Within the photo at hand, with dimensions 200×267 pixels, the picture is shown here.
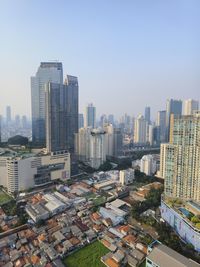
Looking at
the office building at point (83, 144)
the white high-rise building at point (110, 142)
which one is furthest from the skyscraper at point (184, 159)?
the white high-rise building at point (110, 142)

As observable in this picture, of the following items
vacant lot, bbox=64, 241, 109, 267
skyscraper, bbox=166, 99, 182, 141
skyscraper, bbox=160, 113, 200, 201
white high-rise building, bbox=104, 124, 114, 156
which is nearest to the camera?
vacant lot, bbox=64, 241, 109, 267

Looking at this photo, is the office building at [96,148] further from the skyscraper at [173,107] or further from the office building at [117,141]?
the skyscraper at [173,107]

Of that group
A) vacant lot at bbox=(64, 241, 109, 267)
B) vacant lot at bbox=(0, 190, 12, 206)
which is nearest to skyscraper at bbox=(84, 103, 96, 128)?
vacant lot at bbox=(0, 190, 12, 206)

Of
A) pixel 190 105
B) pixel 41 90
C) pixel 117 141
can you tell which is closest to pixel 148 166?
pixel 117 141

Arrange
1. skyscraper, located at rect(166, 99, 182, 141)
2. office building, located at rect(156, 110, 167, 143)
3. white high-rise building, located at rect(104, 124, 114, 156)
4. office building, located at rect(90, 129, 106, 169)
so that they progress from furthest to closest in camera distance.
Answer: skyscraper, located at rect(166, 99, 182, 141)
office building, located at rect(156, 110, 167, 143)
white high-rise building, located at rect(104, 124, 114, 156)
office building, located at rect(90, 129, 106, 169)

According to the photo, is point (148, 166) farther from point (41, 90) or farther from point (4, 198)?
point (41, 90)

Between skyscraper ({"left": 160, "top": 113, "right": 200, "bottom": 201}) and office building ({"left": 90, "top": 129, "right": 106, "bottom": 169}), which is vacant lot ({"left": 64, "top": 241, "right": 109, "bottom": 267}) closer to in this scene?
skyscraper ({"left": 160, "top": 113, "right": 200, "bottom": 201})

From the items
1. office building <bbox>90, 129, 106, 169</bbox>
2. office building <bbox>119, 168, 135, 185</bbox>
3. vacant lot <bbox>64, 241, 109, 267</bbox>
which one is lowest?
vacant lot <bbox>64, 241, 109, 267</bbox>
